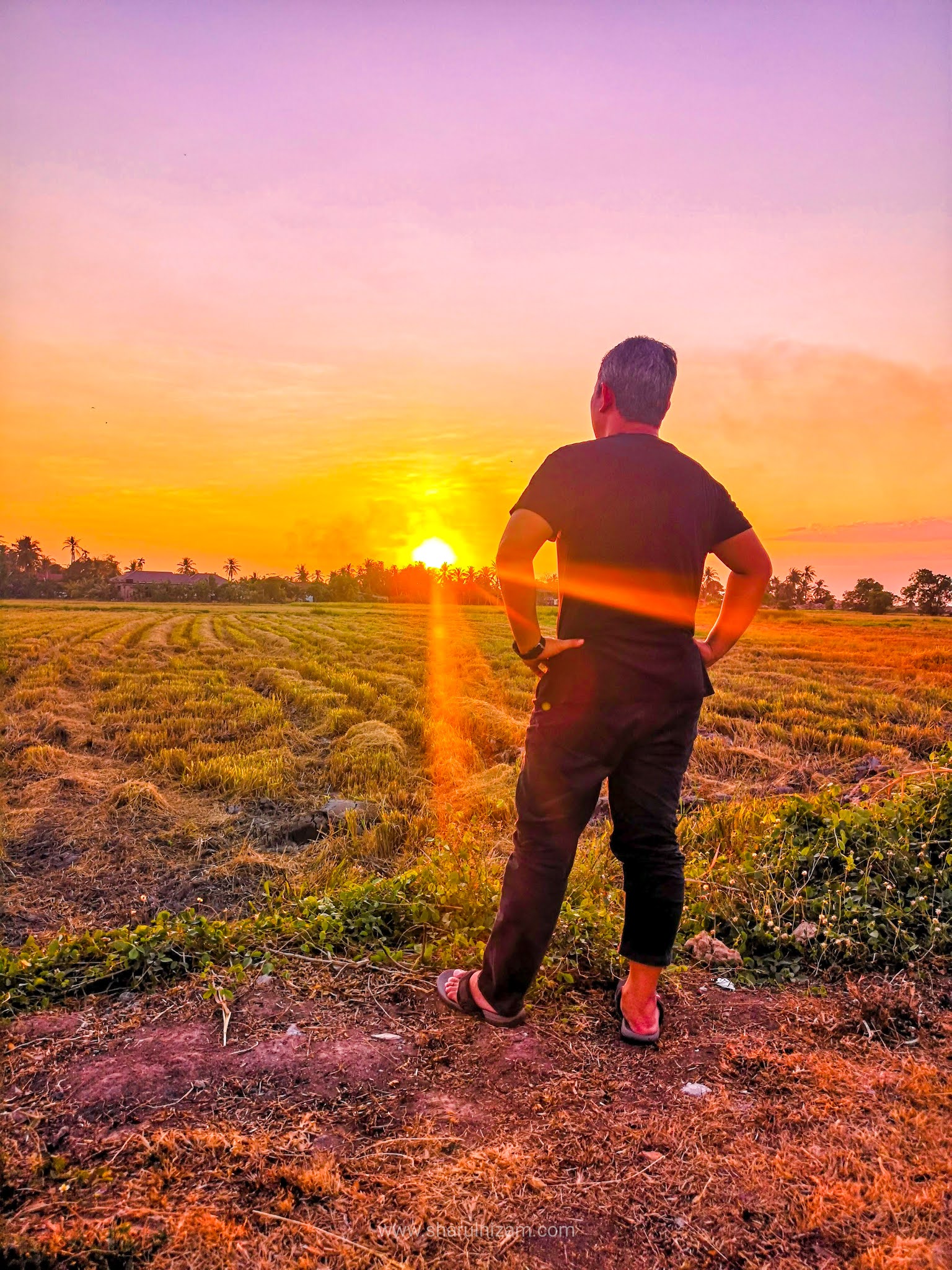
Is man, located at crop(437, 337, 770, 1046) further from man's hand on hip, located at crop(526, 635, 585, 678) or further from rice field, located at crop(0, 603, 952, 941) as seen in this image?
rice field, located at crop(0, 603, 952, 941)

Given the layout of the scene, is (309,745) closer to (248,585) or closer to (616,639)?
(616,639)

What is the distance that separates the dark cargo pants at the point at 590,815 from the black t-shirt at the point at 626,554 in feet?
0.29

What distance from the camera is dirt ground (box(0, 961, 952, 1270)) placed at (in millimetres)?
1577

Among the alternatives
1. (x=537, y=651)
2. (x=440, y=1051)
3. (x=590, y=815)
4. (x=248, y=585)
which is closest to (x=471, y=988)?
(x=440, y=1051)

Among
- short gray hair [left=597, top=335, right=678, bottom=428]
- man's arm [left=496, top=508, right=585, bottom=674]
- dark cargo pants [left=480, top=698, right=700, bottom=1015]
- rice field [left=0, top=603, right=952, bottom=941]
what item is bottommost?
rice field [left=0, top=603, right=952, bottom=941]

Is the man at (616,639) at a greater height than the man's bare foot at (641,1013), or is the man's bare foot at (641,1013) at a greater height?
the man at (616,639)

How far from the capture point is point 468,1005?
98.3 inches

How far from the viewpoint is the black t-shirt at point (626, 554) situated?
7.02 feet

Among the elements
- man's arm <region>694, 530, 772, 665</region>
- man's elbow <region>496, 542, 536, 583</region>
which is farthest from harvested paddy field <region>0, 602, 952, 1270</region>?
man's elbow <region>496, 542, 536, 583</region>

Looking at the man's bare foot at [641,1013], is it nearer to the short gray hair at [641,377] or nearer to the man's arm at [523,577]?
the man's arm at [523,577]

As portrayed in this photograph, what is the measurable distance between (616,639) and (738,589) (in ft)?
1.97

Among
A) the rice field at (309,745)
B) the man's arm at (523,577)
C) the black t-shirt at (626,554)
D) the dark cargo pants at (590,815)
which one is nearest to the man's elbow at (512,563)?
the man's arm at (523,577)

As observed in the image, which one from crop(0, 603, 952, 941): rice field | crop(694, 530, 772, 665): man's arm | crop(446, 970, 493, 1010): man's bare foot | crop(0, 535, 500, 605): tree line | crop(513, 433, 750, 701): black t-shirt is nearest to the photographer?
crop(513, 433, 750, 701): black t-shirt

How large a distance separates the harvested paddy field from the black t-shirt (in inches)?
48.1
